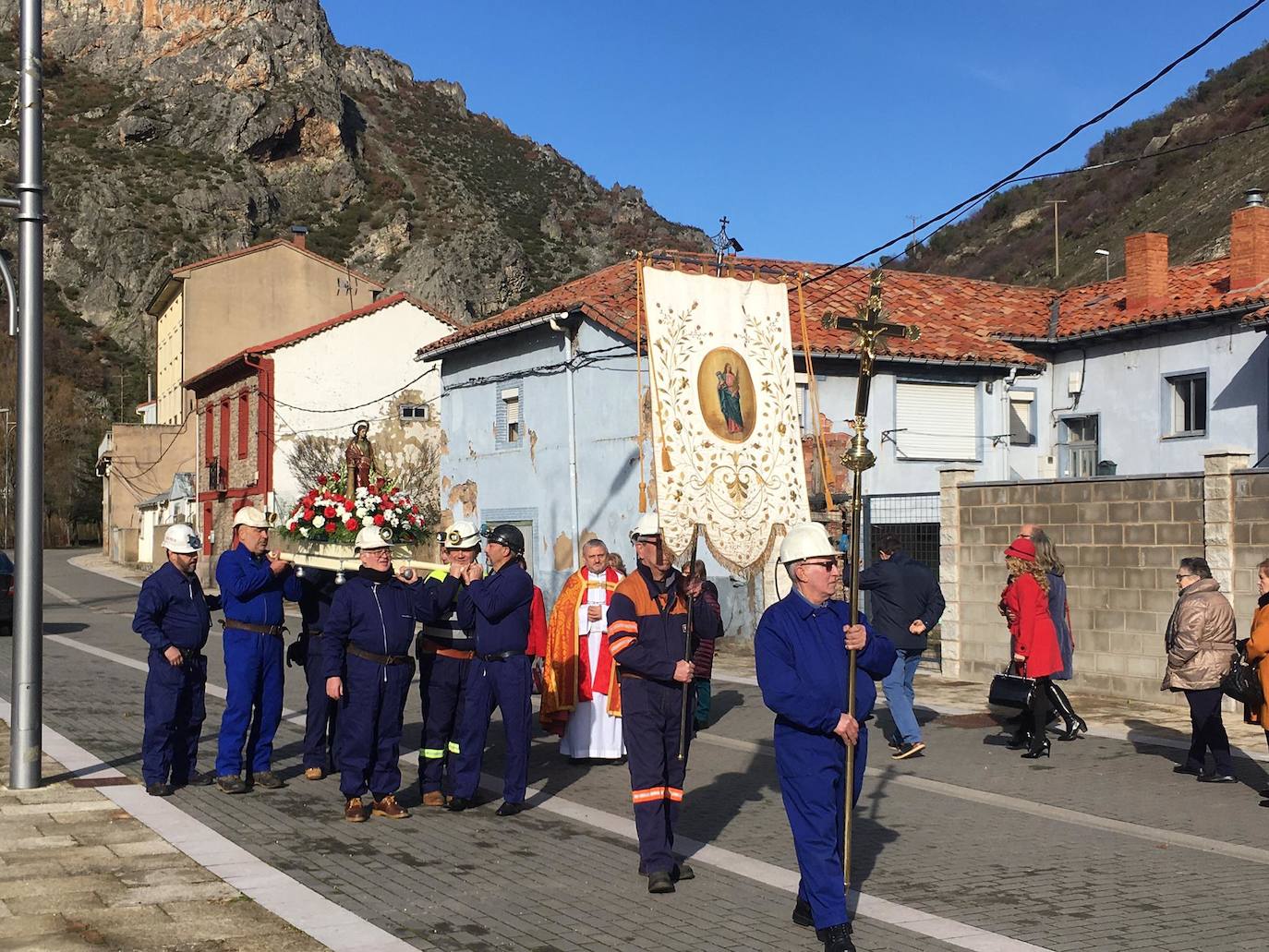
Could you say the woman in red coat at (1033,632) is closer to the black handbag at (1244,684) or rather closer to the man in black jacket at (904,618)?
the man in black jacket at (904,618)

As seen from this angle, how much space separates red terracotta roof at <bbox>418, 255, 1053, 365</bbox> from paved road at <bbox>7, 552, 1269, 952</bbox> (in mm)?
13263

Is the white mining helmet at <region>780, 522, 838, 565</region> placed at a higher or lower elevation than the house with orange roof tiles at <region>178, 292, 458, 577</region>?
lower

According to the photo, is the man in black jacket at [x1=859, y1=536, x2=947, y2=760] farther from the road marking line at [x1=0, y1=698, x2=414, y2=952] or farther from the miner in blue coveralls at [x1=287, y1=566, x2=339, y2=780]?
the road marking line at [x1=0, y1=698, x2=414, y2=952]

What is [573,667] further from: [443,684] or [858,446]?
[858,446]

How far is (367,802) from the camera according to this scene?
28.1 feet

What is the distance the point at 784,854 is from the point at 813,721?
2.20m

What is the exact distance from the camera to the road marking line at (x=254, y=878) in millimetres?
5742

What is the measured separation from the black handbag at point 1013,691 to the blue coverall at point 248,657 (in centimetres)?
589

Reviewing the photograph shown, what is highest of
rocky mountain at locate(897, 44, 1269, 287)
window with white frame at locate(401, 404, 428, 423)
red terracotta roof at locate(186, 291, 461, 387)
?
rocky mountain at locate(897, 44, 1269, 287)

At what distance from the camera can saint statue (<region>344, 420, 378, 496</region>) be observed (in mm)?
11797

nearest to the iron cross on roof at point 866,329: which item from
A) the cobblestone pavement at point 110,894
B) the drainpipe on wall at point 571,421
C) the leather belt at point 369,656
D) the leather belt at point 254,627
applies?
the leather belt at point 369,656

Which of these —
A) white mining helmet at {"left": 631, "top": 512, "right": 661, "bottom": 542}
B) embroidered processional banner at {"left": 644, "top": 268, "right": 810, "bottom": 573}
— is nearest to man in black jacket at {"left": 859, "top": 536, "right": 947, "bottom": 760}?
embroidered processional banner at {"left": 644, "top": 268, "right": 810, "bottom": 573}

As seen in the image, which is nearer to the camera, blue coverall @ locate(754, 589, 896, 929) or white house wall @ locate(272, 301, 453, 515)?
blue coverall @ locate(754, 589, 896, 929)

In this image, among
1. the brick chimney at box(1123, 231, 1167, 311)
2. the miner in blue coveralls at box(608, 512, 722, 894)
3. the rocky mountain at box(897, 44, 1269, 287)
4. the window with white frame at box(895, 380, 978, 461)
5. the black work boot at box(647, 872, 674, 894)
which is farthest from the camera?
the rocky mountain at box(897, 44, 1269, 287)
